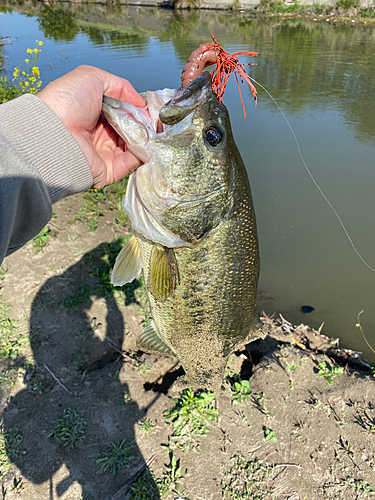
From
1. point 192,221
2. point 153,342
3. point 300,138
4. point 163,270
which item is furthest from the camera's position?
point 300,138

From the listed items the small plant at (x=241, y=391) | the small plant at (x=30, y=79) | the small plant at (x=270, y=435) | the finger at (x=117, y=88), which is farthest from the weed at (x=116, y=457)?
the small plant at (x=30, y=79)

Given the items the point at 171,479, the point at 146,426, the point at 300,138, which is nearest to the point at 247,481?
the point at 171,479

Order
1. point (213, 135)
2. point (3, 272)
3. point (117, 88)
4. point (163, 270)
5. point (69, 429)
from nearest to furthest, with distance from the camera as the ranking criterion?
point (213, 135) → point (163, 270) → point (117, 88) → point (69, 429) → point (3, 272)

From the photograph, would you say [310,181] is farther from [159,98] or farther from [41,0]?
[41,0]

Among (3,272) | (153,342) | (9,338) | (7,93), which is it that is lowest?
(9,338)

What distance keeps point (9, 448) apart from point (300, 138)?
8553 mm

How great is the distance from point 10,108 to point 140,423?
2.72 m

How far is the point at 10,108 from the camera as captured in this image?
5.35 feet

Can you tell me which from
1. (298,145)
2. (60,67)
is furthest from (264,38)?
(298,145)

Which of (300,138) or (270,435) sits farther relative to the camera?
(300,138)

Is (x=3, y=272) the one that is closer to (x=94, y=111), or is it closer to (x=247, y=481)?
(x=94, y=111)

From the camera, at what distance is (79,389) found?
3.08 m

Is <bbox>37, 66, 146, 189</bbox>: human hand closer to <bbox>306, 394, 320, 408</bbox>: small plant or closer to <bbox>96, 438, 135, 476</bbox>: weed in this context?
<bbox>96, 438, 135, 476</bbox>: weed

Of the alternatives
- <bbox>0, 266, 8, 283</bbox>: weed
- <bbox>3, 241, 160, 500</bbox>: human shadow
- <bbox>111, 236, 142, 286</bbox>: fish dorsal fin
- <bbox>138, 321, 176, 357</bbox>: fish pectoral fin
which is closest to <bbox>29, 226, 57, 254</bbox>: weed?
<bbox>0, 266, 8, 283</bbox>: weed
